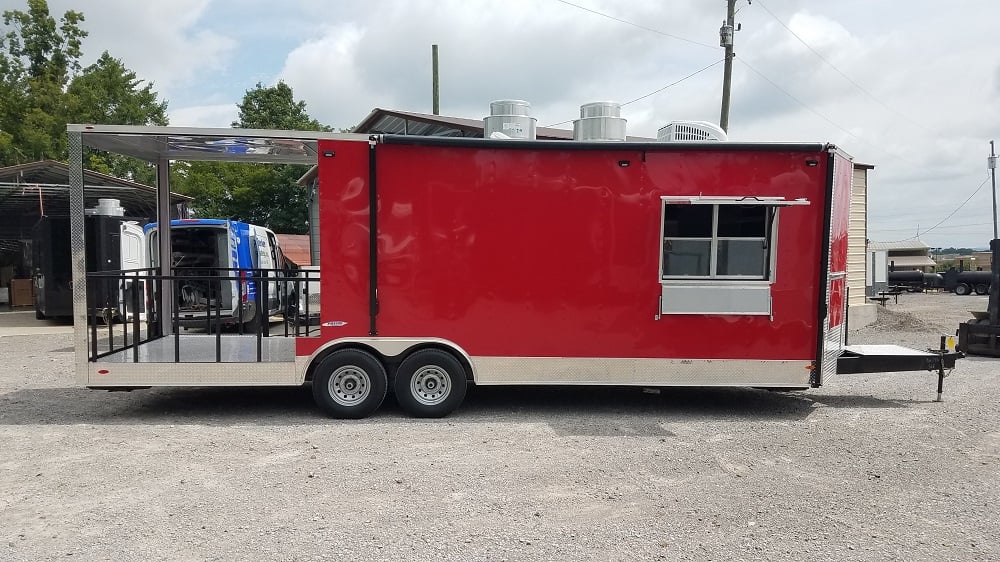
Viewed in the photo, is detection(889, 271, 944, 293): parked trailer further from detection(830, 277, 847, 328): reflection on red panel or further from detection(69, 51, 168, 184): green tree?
detection(69, 51, 168, 184): green tree

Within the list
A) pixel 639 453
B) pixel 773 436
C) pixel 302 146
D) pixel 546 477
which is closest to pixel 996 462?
pixel 773 436

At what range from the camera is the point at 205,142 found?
22.8ft

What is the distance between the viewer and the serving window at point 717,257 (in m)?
6.68

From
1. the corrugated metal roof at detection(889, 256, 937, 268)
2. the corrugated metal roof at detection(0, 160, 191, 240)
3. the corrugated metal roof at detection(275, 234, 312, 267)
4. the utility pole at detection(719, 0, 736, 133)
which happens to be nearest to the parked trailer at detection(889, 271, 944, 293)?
the corrugated metal roof at detection(889, 256, 937, 268)

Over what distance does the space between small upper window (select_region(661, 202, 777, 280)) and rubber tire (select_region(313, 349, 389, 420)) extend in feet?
9.93

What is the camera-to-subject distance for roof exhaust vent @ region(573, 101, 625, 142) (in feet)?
24.3

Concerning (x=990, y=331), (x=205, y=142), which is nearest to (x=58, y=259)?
Result: (x=205, y=142)

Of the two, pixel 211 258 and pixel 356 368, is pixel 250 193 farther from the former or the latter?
pixel 356 368

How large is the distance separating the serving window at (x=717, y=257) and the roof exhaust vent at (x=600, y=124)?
1.22 meters

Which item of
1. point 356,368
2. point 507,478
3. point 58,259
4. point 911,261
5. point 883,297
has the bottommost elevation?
point 507,478

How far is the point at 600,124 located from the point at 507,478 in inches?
164

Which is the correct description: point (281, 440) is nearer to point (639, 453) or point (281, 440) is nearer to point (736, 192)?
point (639, 453)

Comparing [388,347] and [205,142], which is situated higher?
[205,142]

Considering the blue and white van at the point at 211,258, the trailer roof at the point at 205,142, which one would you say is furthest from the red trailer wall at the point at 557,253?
the blue and white van at the point at 211,258
